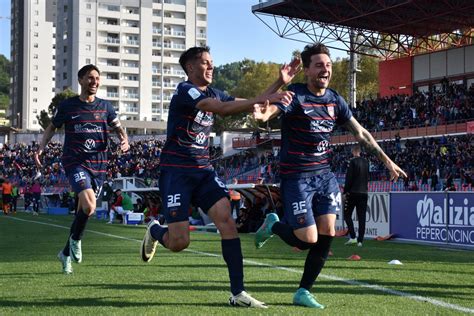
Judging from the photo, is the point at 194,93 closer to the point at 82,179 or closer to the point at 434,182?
the point at 82,179

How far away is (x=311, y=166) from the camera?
270 inches

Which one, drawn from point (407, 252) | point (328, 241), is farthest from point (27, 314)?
point (407, 252)

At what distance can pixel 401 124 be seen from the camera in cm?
4619

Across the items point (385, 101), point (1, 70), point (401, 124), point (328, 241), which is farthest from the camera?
point (1, 70)

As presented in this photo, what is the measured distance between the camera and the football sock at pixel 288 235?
271 inches

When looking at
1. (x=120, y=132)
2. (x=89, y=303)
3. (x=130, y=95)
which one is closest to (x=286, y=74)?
(x=89, y=303)

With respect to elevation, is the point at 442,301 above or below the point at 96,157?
below

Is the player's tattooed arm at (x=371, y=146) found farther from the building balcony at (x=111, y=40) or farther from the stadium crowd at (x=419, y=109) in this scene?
the building balcony at (x=111, y=40)

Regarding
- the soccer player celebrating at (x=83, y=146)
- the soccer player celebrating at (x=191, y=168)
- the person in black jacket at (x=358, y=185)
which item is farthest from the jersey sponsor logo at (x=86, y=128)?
the person in black jacket at (x=358, y=185)

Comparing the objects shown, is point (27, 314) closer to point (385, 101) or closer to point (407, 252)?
point (407, 252)

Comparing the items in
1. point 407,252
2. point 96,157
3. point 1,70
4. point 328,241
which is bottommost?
point 407,252

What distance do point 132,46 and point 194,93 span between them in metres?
124

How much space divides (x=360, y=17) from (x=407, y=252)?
114 feet

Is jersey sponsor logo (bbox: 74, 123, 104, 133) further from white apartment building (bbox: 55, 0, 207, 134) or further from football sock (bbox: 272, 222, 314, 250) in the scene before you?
white apartment building (bbox: 55, 0, 207, 134)
